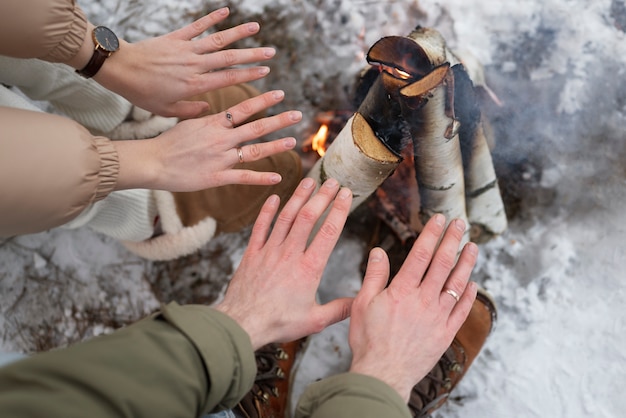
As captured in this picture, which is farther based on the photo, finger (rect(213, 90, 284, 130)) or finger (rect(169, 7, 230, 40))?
finger (rect(169, 7, 230, 40))

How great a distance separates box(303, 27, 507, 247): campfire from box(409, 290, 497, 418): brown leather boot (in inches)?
12.4

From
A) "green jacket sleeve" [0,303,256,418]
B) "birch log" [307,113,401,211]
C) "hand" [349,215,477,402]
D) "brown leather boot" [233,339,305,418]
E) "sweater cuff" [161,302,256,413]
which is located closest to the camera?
"green jacket sleeve" [0,303,256,418]

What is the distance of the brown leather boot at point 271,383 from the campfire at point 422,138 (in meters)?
0.73

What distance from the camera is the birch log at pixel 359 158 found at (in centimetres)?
150

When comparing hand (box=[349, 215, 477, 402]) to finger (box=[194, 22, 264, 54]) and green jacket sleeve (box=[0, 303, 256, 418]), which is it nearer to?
green jacket sleeve (box=[0, 303, 256, 418])

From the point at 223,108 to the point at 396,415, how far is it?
4.12 ft

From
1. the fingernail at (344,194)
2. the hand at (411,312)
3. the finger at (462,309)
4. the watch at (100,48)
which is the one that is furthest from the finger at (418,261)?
the watch at (100,48)

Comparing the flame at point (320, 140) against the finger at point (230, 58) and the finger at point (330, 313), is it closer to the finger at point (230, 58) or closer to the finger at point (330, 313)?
the finger at point (230, 58)

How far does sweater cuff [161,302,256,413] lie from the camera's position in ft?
3.55

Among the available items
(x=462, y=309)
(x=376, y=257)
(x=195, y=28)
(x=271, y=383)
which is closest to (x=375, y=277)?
(x=376, y=257)

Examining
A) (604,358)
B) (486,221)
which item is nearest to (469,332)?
(486,221)

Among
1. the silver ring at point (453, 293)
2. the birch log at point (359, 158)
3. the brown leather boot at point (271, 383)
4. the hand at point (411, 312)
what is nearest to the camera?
the hand at point (411, 312)

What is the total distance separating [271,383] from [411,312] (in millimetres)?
888

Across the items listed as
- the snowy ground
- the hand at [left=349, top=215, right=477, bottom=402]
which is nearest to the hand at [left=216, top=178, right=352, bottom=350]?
the hand at [left=349, top=215, right=477, bottom=402]
